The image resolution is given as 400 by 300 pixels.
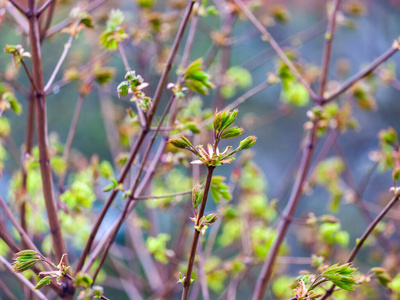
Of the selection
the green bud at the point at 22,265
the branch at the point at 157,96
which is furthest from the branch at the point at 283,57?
the green bud at the point at 22,265

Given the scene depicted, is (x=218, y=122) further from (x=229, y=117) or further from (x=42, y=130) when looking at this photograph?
(x=42, y=130)

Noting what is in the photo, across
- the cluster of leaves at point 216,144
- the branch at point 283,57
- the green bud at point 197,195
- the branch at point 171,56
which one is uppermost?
the branch at point 283,57

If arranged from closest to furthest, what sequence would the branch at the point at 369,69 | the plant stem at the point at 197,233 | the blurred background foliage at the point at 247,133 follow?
the plant stem at the point at 197,233, the branch at the point at 369,69, the blurred background foliage at the point at 247,133

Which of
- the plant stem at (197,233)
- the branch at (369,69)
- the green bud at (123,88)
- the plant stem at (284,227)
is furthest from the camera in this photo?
the plant stem at (284,227)

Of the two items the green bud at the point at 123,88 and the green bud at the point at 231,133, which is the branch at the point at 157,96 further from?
the green bud at the point at 231,133

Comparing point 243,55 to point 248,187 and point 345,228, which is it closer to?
point 345,228

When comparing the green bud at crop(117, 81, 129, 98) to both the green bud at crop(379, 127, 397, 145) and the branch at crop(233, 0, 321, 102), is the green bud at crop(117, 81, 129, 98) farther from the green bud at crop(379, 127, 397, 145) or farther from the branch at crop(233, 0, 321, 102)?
the green bud at crop(379, 127, 397, 145)

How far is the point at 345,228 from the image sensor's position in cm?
284

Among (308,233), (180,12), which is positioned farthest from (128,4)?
(308,233)

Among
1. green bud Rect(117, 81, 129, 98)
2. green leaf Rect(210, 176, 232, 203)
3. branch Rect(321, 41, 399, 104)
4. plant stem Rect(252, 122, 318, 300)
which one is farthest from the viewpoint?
plant stem Rect(252, 122, 318, 300)

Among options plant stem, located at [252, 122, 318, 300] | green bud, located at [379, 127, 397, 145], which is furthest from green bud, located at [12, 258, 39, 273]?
green bud, located at [379, 127, 397, 145]

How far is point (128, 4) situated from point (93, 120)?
716 mm

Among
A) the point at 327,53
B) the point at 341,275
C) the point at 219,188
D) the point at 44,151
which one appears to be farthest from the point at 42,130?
the point at 327,53

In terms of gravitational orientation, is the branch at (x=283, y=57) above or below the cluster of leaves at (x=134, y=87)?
above
